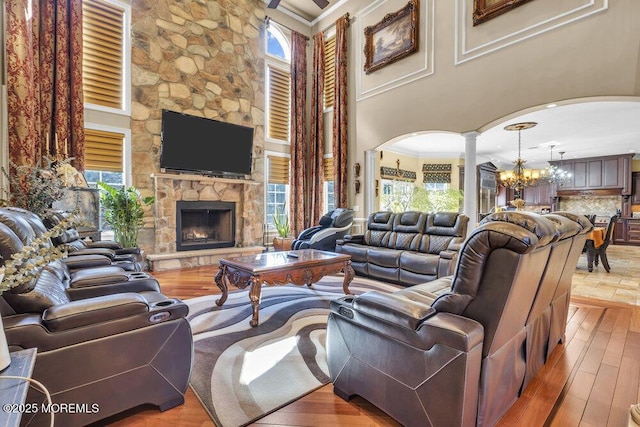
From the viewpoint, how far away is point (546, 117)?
5430mm

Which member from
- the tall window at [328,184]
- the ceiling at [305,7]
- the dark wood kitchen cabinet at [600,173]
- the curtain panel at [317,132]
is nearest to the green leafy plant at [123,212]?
the curtain panel at [317,132]

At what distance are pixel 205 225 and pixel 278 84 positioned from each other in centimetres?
351

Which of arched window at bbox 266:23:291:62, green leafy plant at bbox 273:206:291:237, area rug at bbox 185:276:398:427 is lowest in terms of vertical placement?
area rug at bbox 185:276:398:427

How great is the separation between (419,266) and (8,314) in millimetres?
3669

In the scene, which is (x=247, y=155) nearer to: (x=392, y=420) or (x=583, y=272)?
(x=392, y=420)

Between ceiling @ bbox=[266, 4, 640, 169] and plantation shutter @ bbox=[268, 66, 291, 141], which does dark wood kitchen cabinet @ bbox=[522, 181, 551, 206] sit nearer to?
ceiling @ bbox=[266, 4, 640, 169]

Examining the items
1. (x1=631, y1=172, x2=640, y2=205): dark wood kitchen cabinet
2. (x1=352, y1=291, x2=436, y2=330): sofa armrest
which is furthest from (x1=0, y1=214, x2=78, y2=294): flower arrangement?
(x1=631, y1=172, x2=640, y2=205): dark wood kitchen cabinet

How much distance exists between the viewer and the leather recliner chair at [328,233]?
5172 mm

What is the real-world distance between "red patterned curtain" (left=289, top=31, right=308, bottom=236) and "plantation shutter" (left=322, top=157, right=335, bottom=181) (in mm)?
501

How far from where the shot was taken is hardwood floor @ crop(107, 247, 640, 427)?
1552mm

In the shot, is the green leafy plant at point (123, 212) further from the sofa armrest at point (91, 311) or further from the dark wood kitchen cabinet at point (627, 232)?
the dark wood kitchen cabinet at point (627, 232)

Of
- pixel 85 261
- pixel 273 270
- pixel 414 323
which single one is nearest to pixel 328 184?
pixel 273 270

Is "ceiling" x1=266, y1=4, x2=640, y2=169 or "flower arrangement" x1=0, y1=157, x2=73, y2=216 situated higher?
"ceiling" x1=266, y1=4, x2=640, y2=169

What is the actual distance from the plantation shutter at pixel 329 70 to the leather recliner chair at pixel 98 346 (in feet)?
20.5
